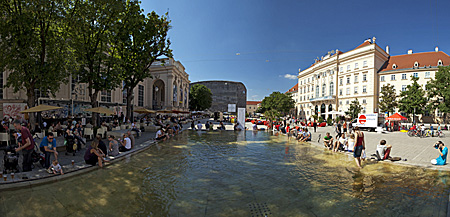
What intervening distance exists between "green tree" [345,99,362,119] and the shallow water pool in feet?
147

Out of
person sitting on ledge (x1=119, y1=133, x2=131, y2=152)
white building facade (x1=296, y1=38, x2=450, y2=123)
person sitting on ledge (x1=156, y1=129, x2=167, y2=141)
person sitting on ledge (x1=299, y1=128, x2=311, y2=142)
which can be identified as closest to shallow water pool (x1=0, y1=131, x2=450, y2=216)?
person sitting on ledge (x1=119, y1=133, x2=131, y2=152)

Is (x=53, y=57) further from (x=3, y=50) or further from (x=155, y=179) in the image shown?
(x=155, y=179)

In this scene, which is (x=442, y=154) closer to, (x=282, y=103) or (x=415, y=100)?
(x=415, y=100)

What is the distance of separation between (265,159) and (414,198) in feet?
17.4

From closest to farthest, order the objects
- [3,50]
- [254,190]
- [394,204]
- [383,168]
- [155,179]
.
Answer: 1. [394,204]
2. [254,190]
3. [155,179]
4. [383,168]
5. [3,50]

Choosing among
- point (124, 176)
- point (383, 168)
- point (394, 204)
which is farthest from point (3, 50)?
point (383, 168)

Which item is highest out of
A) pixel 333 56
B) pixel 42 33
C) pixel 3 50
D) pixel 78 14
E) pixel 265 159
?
pixel 333 56

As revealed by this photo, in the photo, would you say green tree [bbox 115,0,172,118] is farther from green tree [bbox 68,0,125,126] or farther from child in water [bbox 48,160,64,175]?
child in water [bbox 48,160,64,175]

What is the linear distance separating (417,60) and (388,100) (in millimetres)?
13678

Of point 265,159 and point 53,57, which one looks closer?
point 265,159

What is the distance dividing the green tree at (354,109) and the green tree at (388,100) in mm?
4406

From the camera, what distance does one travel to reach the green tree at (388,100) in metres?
42.1

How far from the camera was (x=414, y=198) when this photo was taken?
5.29 meters

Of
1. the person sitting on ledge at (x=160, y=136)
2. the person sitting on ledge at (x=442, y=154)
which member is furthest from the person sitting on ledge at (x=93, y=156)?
the person sitting on ledge at (x=442, y=154)
